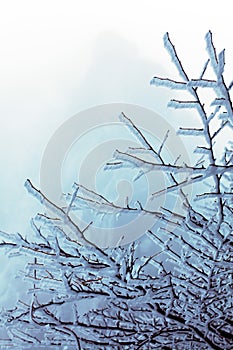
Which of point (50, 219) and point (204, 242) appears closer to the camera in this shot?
point (50, 219)

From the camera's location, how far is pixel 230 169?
1.99 m

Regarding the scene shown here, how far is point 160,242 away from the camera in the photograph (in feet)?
9.52

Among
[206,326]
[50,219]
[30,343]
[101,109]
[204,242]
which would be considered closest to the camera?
[50,219]

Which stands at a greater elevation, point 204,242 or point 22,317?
point 204,242

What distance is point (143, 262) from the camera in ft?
9.84

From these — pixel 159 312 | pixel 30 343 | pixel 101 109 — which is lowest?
pixel 30 343

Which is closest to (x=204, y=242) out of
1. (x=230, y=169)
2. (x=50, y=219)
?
(x=230, y=169)

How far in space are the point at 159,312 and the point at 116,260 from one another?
61 cm

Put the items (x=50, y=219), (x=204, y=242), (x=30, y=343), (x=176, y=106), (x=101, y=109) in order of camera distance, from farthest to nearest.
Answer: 1. (x=101, y=109)
2. (x=30, y=343)
3. (x=204, y=242)
4. (x=50, y=219)
5. (x=176, y=106)

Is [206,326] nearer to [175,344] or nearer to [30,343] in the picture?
[175,344]

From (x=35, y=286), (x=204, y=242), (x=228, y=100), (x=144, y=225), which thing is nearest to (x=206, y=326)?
(x=204, y=242)

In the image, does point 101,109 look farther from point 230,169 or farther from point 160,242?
point 230,169

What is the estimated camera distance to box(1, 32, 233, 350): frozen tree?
78.5 inches

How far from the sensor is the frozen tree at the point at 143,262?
200cm
